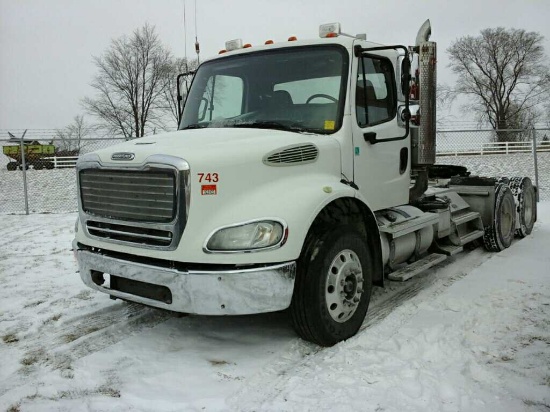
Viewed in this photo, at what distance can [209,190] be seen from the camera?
356cm

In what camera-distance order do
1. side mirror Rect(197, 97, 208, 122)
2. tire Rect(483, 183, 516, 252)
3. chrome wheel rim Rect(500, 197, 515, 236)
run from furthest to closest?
chrome wheel rim Rect(500, 197, 515, 236) < tire Rect(483, 183, 516, 252) < side mirror Rect(197, 97, 208, 122)

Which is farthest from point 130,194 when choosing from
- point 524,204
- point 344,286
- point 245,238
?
point 524,204

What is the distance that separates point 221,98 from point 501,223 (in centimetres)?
506

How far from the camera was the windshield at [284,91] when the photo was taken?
14.7 ft

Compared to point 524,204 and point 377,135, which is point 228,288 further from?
point 524,204

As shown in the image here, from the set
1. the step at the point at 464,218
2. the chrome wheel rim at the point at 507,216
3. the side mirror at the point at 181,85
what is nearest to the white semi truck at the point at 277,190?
the side mirror at the point at 181,85

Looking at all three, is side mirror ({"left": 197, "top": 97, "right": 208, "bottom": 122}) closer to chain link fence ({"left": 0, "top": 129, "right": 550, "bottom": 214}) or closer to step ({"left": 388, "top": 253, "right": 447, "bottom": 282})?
step ({"left": 388, "top": 253, "right": 447, "bottom": 282})

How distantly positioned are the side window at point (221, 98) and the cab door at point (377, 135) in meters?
1.16

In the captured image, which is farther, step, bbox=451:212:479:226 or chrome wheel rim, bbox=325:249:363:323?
step, bbox=451:212:479:226

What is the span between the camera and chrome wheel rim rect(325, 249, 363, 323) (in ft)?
13.1

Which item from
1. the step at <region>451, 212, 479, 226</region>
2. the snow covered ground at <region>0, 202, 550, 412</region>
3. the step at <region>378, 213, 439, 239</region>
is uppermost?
the step at <region>378, 213, 439, 239</region>

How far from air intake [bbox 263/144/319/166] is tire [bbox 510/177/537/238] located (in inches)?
218

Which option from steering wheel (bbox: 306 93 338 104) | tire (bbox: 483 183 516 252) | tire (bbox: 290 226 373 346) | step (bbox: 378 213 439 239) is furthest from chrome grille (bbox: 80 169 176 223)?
tire (bbox: 483 183 516 252)

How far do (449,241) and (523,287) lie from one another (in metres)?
1.34
